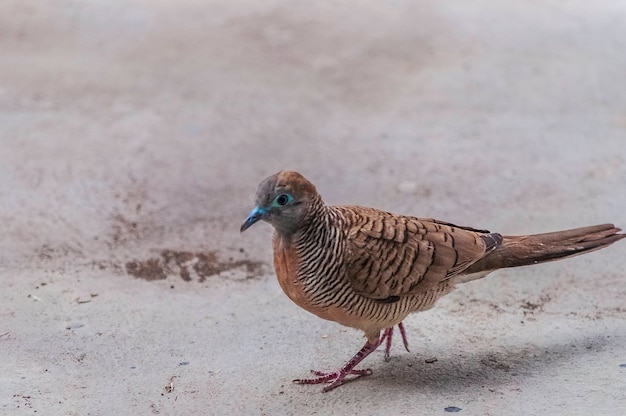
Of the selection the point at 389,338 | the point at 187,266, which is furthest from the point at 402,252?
the point at 187,266

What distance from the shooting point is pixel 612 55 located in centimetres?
714

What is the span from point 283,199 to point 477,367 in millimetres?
1268

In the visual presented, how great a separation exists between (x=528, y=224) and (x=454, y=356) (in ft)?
5.90

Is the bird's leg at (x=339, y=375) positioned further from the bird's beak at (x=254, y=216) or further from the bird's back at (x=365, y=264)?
the bird's beak at (x=254, y=216)

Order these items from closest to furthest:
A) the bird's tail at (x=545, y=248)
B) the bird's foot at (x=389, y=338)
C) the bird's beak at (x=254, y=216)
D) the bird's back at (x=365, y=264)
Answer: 1. the bird's beak at (x=254, y=216)
2. the bird's back at (x=365, y=264)
3. the bird's tail at (x=545, y=248)
4. the bird's foot at (x=389, y=338)

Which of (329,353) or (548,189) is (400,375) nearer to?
(329,353)

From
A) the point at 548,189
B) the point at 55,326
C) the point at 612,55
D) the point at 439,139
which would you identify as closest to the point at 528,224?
the point at 548,189

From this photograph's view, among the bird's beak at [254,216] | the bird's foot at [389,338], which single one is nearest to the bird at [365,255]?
the bird's beak at [254,216]

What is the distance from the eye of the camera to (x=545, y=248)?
3.81 metres

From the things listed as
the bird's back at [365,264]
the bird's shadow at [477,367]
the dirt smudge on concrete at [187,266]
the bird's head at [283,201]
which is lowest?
the bird's shadow at [477,367]

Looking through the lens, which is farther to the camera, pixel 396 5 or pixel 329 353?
pixel 396 5

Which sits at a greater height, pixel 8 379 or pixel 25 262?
pixel 25 262

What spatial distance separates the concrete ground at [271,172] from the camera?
11.9 ft

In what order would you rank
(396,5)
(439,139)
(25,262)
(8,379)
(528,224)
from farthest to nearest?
(396,5)
(439,139)
(528,224)
(25,262)
(8,379)
